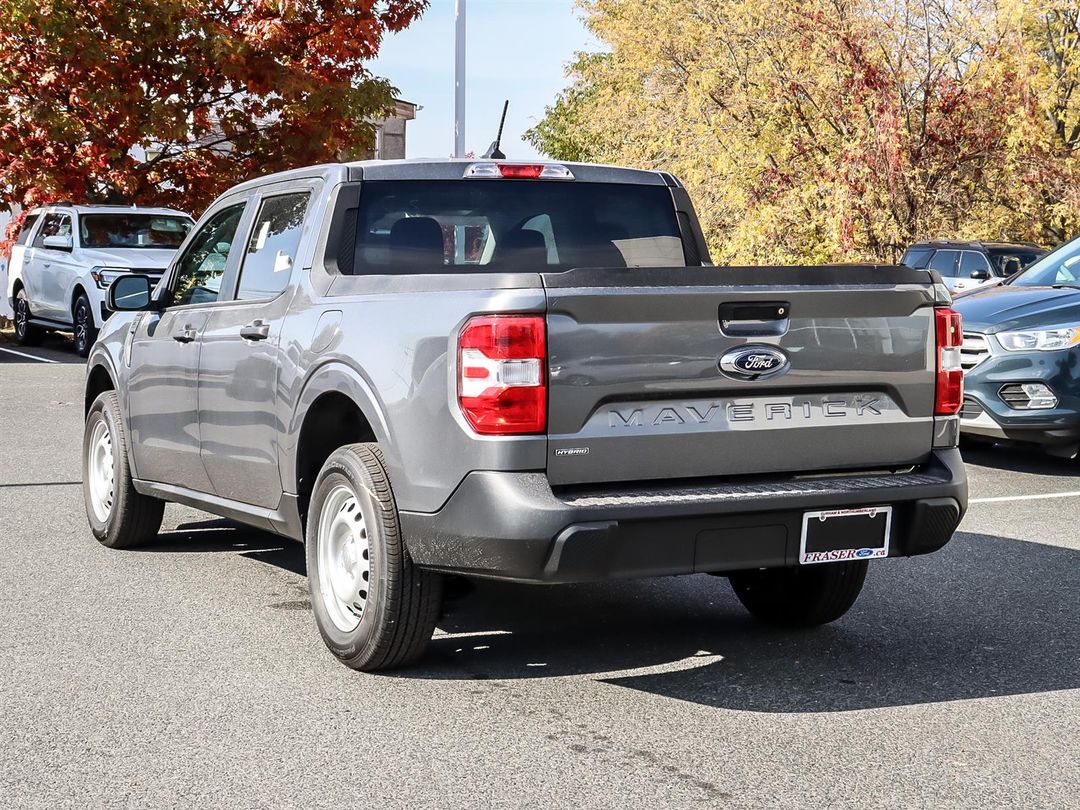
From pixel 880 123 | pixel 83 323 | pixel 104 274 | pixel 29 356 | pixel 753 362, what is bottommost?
pixel 29 356

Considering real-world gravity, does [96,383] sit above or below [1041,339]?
below

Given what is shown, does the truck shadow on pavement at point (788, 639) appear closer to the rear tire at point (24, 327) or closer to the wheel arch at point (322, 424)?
the wheel arch at point (322, 424)

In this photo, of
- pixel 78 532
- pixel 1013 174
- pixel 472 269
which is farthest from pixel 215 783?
pixel 1013 174

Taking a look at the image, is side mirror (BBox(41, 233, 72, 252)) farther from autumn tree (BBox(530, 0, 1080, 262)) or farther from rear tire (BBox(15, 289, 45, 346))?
autumn tree (BBox(530, 0, 1080, 262))

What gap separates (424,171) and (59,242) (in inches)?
638

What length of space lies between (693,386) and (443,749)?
139 centimetres

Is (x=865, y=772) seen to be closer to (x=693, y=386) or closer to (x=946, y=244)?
(x=693, y=386)

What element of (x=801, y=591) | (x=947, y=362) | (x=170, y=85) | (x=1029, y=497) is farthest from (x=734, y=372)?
(x=170, y=85)

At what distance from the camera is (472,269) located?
586cm

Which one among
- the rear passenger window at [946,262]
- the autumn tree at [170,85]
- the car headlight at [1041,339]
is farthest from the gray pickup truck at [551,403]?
the autumn tree at [170,85]

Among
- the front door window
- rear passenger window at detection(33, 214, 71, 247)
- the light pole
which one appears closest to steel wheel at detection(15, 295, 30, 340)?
rear passenger window at detection(33, 214, 71, 247)

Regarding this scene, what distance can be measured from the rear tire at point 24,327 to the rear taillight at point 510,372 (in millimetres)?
19921

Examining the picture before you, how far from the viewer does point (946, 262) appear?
19.6 metres

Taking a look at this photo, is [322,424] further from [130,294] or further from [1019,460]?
[1019,460]
